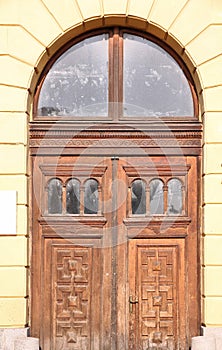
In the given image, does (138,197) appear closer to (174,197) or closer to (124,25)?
(174,197)

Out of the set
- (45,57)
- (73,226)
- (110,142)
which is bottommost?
(73,226)

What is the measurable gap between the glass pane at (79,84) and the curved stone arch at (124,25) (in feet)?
0.59

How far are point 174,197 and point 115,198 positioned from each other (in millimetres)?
735

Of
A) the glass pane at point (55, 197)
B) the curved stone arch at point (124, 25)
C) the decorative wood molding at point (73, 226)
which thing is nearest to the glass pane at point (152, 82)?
the curved stone arch at point (124, 25)

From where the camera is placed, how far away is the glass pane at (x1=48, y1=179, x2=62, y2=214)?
830 centimetres

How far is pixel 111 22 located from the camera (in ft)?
27.3

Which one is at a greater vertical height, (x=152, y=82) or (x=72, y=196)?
(x=152, y=82)

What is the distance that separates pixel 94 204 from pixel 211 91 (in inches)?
77.9

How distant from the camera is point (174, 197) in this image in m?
8.33

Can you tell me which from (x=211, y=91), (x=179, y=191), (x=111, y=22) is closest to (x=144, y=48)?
(x=111, y=22)

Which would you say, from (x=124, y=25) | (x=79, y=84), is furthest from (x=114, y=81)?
(x=124, y=25)

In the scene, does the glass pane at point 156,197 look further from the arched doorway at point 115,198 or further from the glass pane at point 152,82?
the glass pane at point 152,82

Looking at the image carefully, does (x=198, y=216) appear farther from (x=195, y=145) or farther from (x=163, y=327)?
(x=163, y=327)

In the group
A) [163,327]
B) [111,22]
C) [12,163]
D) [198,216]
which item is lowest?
[163,327]
